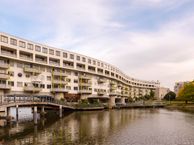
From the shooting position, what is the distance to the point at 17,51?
8300 centimetres

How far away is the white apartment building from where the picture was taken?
81250 millimetres

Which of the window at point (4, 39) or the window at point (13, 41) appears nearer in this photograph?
the window at point (4, 39)

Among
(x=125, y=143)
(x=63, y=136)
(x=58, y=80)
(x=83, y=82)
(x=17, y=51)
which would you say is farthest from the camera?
(x=83, y=82)

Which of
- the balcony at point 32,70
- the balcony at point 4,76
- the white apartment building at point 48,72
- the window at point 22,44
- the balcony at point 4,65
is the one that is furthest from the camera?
the balcony at point 32,70

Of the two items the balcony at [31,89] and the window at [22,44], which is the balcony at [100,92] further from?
the window at [22,44]

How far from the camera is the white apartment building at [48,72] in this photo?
81.2m

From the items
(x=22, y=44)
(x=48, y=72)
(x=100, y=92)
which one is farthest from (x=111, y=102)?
(x=22, y=44)

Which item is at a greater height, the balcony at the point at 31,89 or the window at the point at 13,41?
the window at the point at 13,41

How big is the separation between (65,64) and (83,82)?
1504 centimetres

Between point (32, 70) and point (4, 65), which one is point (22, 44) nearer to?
point (32, 70)

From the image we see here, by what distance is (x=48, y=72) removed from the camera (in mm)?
99312

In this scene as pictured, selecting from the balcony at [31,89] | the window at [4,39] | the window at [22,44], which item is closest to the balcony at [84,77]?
the balcony at [31,89]

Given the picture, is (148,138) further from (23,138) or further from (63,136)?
(23,138)

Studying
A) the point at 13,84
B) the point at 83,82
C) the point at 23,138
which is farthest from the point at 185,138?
the point at 83,82
